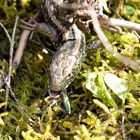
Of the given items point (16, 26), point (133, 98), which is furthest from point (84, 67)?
point (16, 26)

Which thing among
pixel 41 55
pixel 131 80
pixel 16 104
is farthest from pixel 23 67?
pixel 131 80

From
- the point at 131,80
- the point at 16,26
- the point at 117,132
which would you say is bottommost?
the point at 117,132

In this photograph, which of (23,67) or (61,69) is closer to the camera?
(61,69)

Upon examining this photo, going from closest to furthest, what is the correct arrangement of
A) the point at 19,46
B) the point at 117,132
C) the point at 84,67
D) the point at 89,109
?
the point at 117,132 < the point at 89,109 < the point at 84,67 < the point at 19,46

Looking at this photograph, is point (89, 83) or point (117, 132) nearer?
point (117, 132)

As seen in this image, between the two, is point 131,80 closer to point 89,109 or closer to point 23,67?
point 89,109

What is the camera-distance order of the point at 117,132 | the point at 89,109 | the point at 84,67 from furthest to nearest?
the point at 84,67
the point at 89,109
the point at 117,132

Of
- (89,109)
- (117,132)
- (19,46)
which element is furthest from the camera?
(19,46)

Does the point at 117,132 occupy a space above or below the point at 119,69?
below

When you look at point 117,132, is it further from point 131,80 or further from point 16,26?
point 16,26
